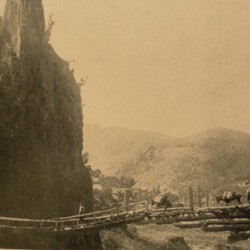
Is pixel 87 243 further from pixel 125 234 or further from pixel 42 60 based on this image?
pixel 42 60

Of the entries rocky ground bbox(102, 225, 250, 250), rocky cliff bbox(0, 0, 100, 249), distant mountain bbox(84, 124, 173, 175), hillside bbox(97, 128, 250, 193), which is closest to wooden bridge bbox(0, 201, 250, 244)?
rocky cliff bbox(0, 0, 100, 249)

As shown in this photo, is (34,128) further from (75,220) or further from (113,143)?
(113,143)

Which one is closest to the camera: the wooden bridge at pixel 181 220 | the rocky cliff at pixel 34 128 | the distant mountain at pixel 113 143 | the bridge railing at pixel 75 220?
the wooden bridge at pixel 181 220

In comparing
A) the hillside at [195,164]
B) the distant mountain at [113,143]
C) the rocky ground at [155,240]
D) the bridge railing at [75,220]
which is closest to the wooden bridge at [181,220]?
the bridge railing at [75,220]

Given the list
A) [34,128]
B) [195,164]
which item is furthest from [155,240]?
[195,164]

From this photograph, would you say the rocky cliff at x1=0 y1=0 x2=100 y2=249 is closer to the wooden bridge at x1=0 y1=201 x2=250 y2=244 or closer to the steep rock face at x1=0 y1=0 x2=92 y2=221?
the steep rock face at x1=0 y1=0 x2=92 y2=221

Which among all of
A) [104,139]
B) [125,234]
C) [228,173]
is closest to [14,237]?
[125,234]

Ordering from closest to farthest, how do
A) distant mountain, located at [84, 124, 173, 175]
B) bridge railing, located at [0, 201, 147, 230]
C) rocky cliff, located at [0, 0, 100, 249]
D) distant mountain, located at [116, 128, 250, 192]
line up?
bridge railing, located at [0, 201, 147, 230] → rocky cliff, located at [0, 0, 100, 249] → distant mountain, located at [116, 128, 250, 192] → distant mountain, located at [84, 124, 173, 175]

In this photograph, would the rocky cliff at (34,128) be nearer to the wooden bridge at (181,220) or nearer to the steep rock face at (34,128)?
the steep rock face at (34,128)
